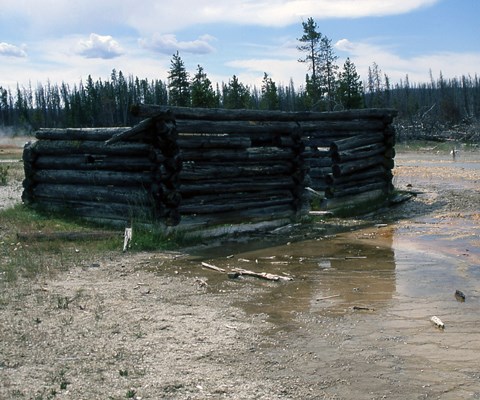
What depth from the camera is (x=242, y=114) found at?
12125 mm

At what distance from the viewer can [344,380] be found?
14.8 feet

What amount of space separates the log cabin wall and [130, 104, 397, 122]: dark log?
2cm

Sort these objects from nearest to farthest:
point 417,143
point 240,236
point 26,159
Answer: point 240,236, point 26,159, point 417,143

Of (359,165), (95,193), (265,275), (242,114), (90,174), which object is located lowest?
(265,275)

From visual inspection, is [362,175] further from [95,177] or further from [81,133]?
[81,133]

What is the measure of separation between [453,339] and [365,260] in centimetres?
361

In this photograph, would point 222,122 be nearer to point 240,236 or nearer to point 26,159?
point 240,236

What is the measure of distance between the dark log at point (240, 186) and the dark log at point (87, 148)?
1029mm

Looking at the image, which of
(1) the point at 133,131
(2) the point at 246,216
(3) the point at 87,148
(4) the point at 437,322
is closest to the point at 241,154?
(2) the point at 246,216

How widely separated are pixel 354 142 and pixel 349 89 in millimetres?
41001

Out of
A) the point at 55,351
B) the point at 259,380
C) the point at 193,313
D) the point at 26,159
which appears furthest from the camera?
the point at 26,159

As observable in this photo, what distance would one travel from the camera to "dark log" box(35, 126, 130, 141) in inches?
464

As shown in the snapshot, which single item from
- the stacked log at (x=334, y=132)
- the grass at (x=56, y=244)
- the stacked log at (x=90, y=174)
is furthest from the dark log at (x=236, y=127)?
the grass at (x=56, y=244)

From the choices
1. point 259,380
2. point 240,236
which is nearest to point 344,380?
point 259,380
